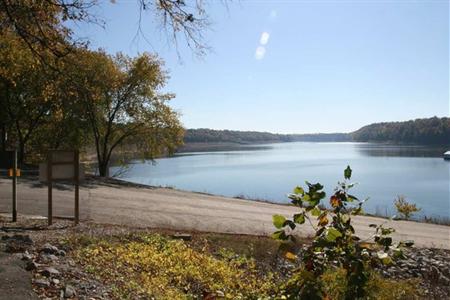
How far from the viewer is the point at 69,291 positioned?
556 centimetres

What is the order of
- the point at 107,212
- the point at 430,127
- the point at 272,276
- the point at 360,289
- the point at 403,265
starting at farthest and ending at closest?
1. the point at 430,127
2. the point at 107,212
3. the point at 403,265
4. the point at 272,276
5. the point at 360,289

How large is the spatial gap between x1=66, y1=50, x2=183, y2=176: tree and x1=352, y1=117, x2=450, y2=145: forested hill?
400ft

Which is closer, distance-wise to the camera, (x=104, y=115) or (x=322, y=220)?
(x=322, y=220)

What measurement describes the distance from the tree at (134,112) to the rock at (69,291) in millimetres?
24276

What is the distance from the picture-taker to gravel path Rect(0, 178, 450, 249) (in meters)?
13.5

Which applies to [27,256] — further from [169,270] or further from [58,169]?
[58,169]

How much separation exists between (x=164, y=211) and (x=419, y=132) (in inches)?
5618

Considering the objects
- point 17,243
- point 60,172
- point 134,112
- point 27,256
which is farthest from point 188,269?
point 134,112

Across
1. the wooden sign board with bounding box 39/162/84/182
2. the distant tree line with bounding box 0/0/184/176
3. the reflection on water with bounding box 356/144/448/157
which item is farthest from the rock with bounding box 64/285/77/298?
the reflection on water with bounding box 356/144/448/157

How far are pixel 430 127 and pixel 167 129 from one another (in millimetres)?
127818

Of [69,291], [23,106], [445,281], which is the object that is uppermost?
[23,106]

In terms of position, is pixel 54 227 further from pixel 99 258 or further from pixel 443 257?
pixel 443 257

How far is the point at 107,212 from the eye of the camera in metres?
14.6

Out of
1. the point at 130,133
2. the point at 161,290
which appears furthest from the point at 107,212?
the point at 130,133
